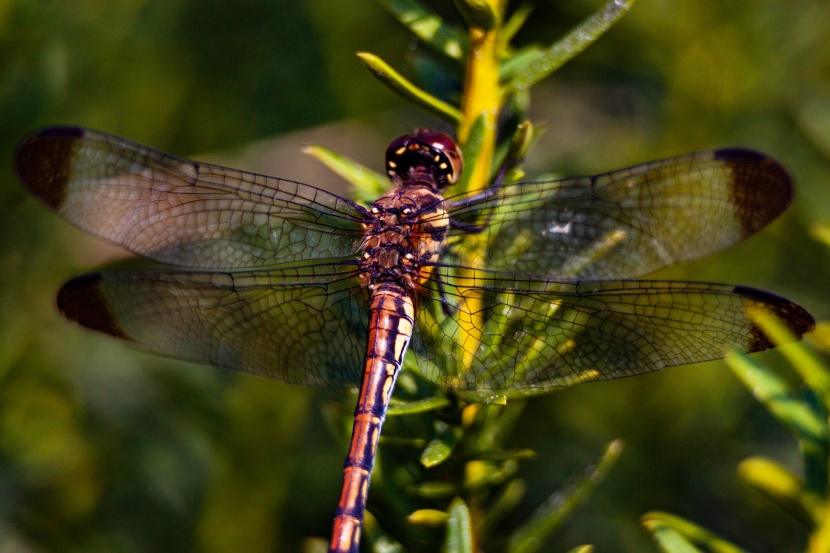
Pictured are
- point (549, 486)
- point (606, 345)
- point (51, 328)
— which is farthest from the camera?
point (549, 486)

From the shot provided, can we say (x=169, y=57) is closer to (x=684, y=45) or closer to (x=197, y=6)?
(x=197, y=6)

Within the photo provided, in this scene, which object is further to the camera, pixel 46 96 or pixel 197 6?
pixel 197 6

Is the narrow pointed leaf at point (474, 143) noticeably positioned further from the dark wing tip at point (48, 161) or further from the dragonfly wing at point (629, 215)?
the dark wing tip at point (48, 161)

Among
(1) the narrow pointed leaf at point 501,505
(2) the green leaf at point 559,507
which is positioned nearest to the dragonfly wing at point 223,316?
(1) the narrow pointed leaf at point 501,505

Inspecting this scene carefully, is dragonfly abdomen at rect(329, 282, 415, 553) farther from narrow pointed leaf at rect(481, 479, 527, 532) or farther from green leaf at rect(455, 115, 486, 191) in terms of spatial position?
green leaf at rect(455, 115, 486, 191)

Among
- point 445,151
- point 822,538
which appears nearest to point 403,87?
point 445,151

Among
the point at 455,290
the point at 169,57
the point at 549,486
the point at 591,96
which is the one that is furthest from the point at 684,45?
the point at 169,57
